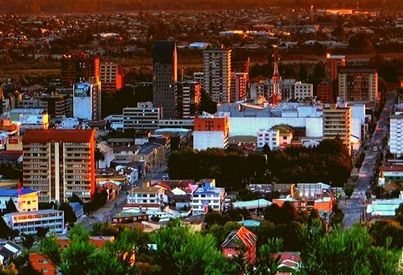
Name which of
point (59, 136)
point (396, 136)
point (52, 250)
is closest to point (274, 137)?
point (396, 136)

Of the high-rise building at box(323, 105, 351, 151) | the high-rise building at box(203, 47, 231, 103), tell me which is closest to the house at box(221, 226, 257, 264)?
the high-rise building at box(323, 105, 351, 151)

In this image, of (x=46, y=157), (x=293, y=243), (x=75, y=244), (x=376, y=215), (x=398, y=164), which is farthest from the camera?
(x=398, y=164)

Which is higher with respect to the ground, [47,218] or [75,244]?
[75,244]

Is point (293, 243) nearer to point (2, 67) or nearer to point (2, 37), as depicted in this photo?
point (2, 67)

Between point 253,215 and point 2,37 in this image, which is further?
point 2,37

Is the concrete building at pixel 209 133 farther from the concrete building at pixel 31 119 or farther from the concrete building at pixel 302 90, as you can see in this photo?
the concrete building at pixel 302 90

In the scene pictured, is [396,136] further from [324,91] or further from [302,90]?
[302,90]

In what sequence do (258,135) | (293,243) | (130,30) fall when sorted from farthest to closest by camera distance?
(130,30), (258,135), (293,243)

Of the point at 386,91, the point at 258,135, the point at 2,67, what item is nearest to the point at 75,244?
the point at 258,135
